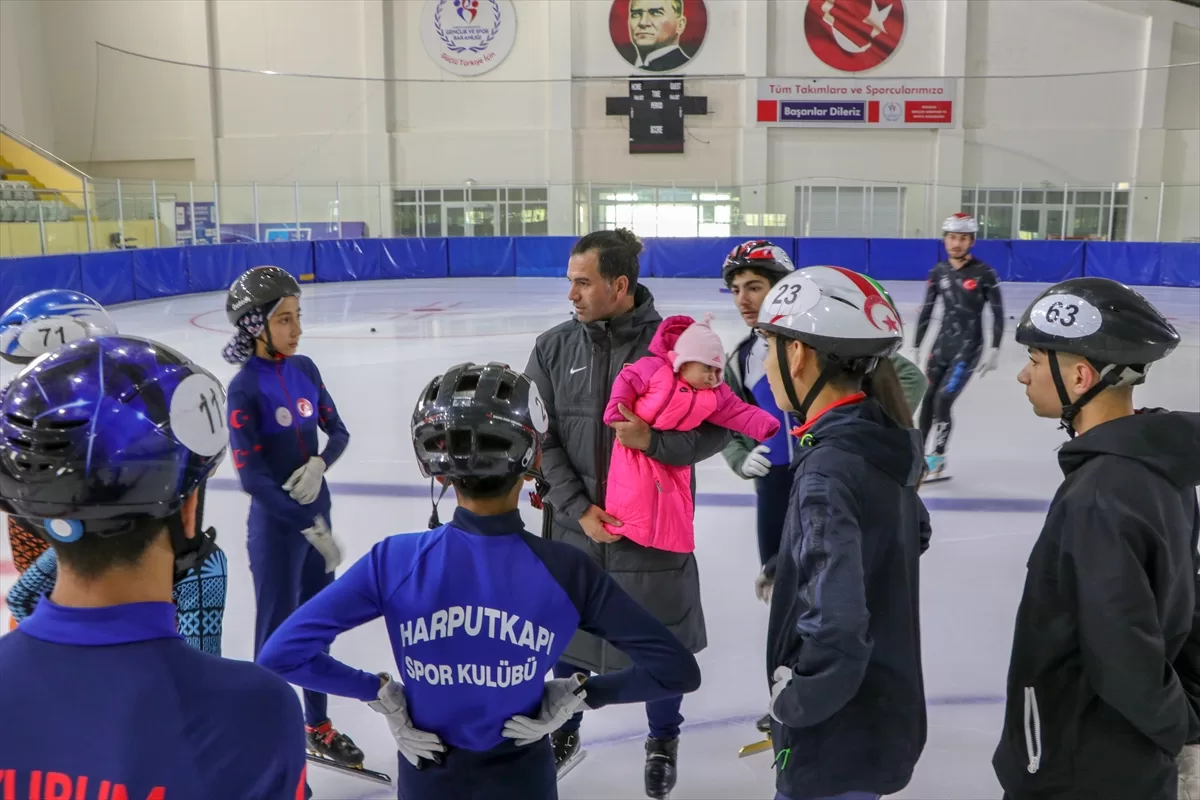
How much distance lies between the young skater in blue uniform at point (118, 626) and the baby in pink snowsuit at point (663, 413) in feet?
6.36

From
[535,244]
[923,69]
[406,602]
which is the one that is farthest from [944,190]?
[406,602]

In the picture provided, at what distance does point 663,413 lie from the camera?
307 cm

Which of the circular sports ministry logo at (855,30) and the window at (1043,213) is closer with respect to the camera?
the window at (1043,213)

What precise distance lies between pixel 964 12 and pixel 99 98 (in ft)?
79.1

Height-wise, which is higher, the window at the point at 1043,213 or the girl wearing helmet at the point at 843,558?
the window at the point at 1043,213

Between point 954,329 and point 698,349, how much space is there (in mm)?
4453

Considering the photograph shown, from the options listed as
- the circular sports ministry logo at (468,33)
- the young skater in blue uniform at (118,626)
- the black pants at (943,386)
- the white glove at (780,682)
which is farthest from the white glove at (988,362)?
the circular sports ministry logo at (468,33)

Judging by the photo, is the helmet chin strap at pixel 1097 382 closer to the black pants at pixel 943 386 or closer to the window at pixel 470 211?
the black pants at pixel 943 386

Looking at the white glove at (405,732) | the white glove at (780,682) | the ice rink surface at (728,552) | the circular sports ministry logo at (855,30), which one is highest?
the circular sports ministry logo at (855,30)

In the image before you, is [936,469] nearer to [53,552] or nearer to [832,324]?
[832,324]

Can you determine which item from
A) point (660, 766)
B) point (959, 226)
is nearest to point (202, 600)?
point (660, 766)

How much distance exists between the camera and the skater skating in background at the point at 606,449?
3.16m

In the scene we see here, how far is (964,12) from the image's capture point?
1028 inches

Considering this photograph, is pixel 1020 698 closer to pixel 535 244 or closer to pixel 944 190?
pixel 535 244
